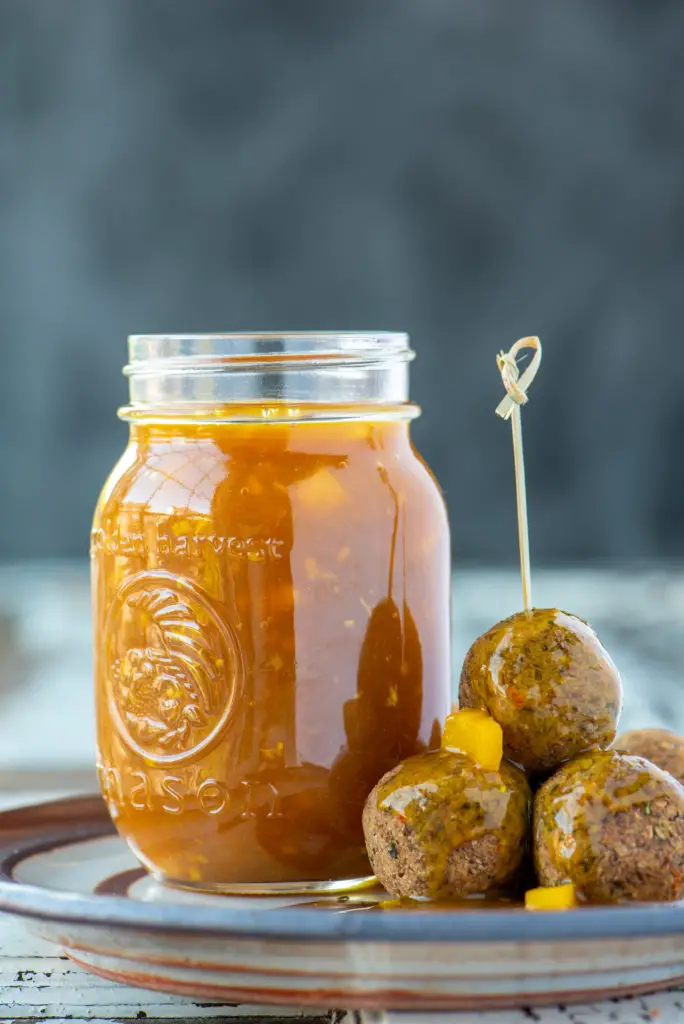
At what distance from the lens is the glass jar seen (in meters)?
0.90

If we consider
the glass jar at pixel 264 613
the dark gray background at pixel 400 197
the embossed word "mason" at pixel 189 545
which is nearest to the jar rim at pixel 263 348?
the glass jar at pixel 264 613

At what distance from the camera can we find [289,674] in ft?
2.93

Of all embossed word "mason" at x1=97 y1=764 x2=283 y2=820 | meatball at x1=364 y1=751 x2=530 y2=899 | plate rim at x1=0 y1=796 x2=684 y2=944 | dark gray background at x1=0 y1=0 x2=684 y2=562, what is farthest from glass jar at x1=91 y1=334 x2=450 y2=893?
dark gray background at x1=0 y1=0 x2=684 y2=562

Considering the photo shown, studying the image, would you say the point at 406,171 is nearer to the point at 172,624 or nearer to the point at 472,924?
the point at 172,624

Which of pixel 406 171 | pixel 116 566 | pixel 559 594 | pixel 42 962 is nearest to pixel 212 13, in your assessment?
pixel 406 171

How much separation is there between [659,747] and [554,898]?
0.69 ft

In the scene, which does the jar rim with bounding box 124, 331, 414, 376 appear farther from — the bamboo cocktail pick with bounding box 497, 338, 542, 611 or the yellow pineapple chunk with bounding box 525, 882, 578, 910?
the yellow pineapple chunk with bounding box 525, 882, 578, 910

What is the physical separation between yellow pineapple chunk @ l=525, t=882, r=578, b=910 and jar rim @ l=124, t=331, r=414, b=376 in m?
0.38

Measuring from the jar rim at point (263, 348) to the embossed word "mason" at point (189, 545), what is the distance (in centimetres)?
12

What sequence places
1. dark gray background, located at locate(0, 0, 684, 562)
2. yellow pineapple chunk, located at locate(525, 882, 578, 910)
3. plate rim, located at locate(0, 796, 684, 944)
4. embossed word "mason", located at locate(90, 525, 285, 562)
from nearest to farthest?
plate rim, located at locate(0, 796, 684, 944) → yellow pineapple chunk, located at locate(525, 882, 578, 910) → embossed word "mason", located at locate(90, 525, 285, 562) → dark gray background, located at locate(0, 0, 684, 562)

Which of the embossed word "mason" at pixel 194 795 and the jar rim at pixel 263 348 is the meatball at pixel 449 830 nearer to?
the embossed word "mason" at pixel 194 795

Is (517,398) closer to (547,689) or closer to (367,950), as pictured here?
(547,689)

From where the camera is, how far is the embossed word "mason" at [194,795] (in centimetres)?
90

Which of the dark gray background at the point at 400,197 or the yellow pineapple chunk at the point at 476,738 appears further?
the dark gray background at the point at 400,197
